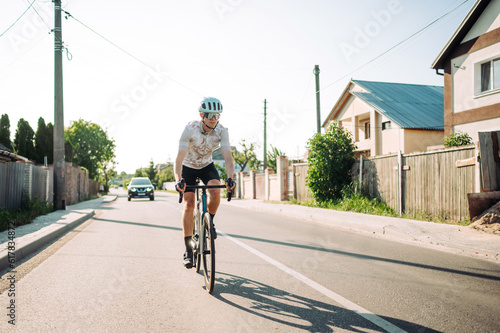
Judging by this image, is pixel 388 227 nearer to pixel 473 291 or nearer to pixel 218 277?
pixel 473 291

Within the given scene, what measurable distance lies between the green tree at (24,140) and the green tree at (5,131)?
1.54 metres

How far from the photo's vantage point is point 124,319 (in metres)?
3.21

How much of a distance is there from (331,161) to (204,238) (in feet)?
35.9

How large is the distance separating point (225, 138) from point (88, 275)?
7.98 ft

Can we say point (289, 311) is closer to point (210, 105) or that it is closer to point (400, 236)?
point (210, 105)

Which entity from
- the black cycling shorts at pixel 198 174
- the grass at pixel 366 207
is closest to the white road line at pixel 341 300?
the black cycling shorts at pixel 198 174

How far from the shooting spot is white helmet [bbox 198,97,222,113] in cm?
423

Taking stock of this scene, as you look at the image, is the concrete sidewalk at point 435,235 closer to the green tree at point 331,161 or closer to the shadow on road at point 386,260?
the shadow on road at point 386,260

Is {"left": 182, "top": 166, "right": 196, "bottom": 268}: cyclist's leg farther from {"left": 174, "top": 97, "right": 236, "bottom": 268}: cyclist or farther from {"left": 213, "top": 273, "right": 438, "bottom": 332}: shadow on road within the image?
{"left": 213, "top": 273, "right": 438, "bottom": 332}: shadow on road

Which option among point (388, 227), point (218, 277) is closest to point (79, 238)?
point (218, 277)

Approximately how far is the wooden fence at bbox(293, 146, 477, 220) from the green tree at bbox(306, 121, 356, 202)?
3.58 ft

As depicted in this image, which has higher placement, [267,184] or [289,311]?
[267,184]

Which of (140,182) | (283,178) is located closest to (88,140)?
(140,182)

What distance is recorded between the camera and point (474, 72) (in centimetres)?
1422
